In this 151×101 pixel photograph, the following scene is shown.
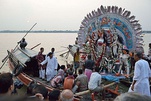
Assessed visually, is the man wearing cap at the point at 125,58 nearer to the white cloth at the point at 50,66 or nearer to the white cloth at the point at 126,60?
the white cloth at the point at 126,60

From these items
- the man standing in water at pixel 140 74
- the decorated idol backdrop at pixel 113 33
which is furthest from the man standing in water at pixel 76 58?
the man standing in water at pixel 140 74

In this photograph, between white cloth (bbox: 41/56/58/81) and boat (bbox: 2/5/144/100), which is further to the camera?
boat (bbox: 2/5/144/100)

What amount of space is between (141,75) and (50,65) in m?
3.93

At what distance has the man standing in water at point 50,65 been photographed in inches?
301

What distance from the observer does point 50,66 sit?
25.4ft

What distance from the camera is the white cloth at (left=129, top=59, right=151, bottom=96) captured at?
4373mm

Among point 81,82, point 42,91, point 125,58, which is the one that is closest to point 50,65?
point 81,82

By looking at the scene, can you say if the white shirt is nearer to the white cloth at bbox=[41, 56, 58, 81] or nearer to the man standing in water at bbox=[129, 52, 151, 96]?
the white cloth at bbox=[41, 56, 58, 81]

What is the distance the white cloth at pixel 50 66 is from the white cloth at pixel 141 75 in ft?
12.2

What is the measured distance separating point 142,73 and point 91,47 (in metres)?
4.37

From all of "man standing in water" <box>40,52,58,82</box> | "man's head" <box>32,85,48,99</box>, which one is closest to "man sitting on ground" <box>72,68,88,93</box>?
"man standing in water" <box>40,52,58,82</box>

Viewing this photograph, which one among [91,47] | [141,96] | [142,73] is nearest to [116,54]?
[91,47]

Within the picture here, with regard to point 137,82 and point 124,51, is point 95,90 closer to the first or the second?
point 137,82

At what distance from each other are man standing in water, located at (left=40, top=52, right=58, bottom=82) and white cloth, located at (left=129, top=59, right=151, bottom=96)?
12.2 ft
